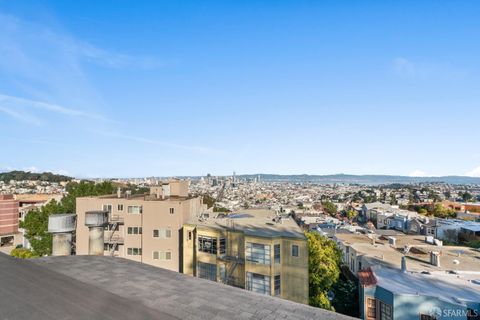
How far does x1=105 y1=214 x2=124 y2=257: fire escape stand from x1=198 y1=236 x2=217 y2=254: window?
9.95m

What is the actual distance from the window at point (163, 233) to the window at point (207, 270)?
5547 millimetres

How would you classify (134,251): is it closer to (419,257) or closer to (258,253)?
A: (258,253)

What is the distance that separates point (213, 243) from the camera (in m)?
24.5

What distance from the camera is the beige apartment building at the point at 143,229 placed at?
29281 mm

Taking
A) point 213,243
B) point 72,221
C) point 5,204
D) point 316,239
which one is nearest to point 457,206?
point 316,239

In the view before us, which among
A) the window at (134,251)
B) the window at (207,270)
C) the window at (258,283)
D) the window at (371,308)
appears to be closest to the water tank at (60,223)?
the window at (258,283)

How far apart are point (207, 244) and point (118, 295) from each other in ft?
67.9

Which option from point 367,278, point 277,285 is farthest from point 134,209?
point 367,278

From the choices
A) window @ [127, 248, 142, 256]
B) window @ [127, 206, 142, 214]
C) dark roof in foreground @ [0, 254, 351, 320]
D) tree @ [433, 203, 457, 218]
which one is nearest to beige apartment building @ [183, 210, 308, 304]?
window @ [127, 248, 142, 256]

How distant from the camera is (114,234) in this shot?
1221 inches

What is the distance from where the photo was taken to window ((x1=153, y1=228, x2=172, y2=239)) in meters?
29.4

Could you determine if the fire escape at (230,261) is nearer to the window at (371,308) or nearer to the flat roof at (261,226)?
the flat roof at (261,226)

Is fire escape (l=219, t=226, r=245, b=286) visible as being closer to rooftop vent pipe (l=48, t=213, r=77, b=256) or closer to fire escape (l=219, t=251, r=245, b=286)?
fire escape (l=219, t=251, r=245, b=286)

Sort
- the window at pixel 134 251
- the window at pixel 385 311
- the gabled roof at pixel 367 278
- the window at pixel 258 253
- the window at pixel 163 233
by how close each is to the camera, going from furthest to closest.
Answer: the window at pixel 134 251
the window at pixel 163 233
the window at pixel 258 253
the gabled roof at pixel 367 278
the window at pixel 385 311
